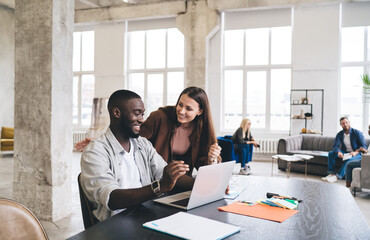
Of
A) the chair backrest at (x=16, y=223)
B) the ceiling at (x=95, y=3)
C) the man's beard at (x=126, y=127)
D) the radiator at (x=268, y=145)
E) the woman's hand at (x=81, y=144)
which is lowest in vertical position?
the woman's hand at (x=81, y=144)

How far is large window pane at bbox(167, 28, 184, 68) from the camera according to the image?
10766 mm

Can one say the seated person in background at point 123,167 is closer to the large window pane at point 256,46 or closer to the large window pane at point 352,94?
the large window pane at point 256,46

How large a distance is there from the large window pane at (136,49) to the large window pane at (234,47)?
2.92 m

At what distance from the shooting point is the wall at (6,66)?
11031 millimetres

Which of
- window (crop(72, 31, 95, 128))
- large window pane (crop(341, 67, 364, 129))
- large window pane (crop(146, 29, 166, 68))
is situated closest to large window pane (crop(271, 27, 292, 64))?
large window pane (crop(341, 67, 364, 129))

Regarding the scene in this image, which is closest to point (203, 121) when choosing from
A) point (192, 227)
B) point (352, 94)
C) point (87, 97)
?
point (192, 227)

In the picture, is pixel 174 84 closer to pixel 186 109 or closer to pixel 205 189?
pixel 186 109

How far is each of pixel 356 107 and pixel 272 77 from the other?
8.19 ft

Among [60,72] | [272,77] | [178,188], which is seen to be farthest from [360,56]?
[178,188]

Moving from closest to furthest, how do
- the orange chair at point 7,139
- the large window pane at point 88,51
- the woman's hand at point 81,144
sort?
the orange chair at point 7,139
the woman's hand at point 81,144
the large window pane at point 88,51

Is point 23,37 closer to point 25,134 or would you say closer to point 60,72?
point 60,72

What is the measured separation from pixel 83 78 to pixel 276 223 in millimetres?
11593

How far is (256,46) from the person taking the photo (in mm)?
9992

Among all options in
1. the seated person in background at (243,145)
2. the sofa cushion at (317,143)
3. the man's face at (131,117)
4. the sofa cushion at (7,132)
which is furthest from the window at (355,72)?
the sofa cushion at (7,132)
